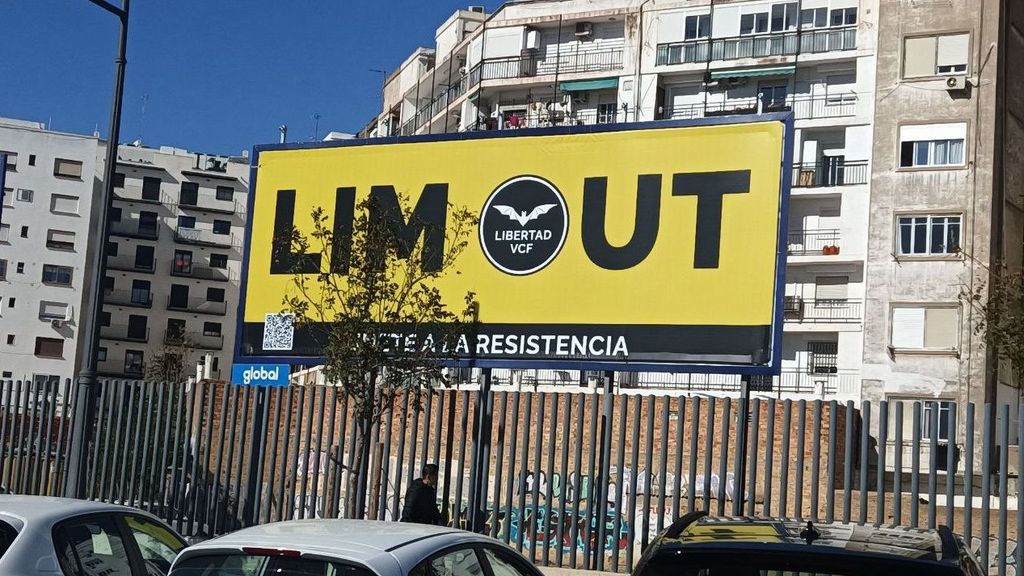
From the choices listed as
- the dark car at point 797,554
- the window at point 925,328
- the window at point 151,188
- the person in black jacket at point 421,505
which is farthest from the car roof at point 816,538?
the window at point 151,188

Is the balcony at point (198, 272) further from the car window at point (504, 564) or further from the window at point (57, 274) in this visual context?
the car window at point (504, 564)

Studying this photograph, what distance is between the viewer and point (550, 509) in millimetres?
13766

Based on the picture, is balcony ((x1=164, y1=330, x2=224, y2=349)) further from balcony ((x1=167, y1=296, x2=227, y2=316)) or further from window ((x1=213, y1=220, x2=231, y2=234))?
window ((x1=213, y1=220, x2=231, y2=234))

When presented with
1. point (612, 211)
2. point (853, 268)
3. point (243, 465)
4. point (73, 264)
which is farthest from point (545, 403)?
point (73, 264)

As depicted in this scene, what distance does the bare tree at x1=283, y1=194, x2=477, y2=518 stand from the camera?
14.3 metres

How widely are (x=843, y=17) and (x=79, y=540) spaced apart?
43325 mm

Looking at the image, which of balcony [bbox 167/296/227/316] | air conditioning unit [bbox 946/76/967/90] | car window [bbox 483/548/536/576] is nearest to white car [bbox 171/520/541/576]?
car window [bbox 483/548/536/576]

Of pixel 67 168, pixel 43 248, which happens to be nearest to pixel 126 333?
pixel 43 248

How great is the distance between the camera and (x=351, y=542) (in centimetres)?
649

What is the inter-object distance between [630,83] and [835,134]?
28.3ft

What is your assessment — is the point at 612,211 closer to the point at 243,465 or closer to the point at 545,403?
the point at 545,403

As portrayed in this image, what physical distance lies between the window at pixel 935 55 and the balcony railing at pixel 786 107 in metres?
2.70

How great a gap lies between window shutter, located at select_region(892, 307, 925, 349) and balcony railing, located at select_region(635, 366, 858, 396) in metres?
2.17

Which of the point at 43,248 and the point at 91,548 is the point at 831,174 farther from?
the point at 43,248
